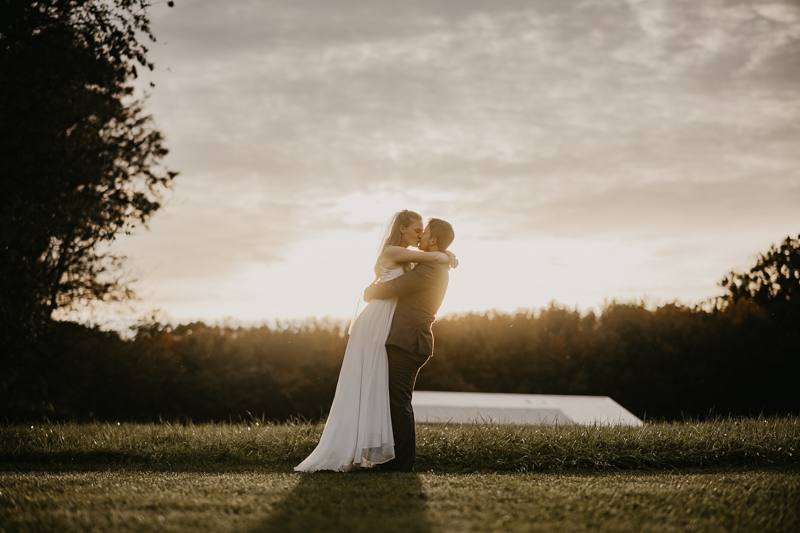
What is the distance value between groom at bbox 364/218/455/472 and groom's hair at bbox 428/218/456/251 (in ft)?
0.91

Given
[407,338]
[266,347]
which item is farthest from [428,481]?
[266,347]

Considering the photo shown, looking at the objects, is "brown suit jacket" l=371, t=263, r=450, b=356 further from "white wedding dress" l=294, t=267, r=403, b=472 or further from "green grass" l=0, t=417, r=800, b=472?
"green grass" l=0, t=417, r=800, b=472

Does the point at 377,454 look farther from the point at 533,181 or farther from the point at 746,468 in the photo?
the point at 533,181

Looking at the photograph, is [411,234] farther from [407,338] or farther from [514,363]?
[514,363]

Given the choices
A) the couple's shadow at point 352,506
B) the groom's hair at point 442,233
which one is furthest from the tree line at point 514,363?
the couple's shadow at point 352,506

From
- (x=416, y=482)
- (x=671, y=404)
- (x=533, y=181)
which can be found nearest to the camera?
(x=416, y=482)

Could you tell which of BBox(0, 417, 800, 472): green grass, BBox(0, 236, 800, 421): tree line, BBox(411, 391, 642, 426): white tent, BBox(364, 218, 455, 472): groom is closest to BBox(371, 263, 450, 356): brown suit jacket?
BBox(364, 218, 455, 472): groom

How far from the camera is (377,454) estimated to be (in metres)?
5.38

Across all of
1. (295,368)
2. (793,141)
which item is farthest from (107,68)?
(793,141)

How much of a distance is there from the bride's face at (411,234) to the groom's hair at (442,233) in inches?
4.5

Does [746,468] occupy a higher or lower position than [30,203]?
lower

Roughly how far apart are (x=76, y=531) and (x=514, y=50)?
980 centimetres

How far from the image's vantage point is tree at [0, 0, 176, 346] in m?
9.12

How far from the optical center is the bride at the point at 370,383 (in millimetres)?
5387
